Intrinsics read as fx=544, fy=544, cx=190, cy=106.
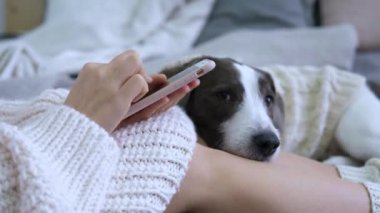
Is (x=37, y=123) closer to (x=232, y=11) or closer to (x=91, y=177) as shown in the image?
(x=91, y=177)

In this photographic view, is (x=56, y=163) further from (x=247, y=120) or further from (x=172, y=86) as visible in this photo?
(x=247, y=120)

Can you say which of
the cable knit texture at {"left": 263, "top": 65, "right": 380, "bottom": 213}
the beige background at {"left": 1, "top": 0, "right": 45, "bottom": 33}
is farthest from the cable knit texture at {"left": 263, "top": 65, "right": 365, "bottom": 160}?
the beige background at {"left": 1, "top": 0, "right": 45, "bottom": 33}

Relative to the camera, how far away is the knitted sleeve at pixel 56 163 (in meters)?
0.69

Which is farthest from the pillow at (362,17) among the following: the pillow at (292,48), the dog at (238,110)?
the dog at (238,110)

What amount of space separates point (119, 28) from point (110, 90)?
67.3 inches

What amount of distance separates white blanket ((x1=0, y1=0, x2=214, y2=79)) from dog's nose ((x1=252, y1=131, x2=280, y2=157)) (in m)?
1.15

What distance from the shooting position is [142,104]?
88cm

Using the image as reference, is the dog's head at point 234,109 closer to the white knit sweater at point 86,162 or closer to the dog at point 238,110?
the dog at point 238,110

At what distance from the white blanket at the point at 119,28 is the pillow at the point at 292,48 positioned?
0.36m

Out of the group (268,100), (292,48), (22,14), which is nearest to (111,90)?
(268,100)

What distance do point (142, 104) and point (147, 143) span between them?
0.21 ft

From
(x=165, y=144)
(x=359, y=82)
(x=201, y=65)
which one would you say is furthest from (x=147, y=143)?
(x=359, y=82)

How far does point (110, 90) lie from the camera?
0.84m

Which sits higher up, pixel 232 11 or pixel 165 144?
pixel 165 144
